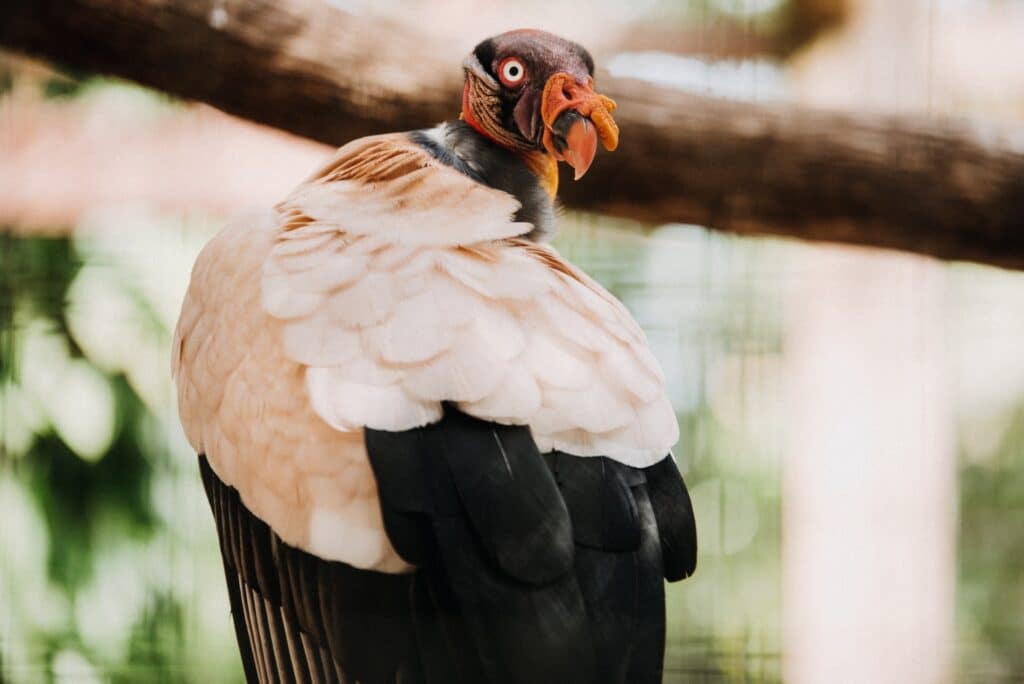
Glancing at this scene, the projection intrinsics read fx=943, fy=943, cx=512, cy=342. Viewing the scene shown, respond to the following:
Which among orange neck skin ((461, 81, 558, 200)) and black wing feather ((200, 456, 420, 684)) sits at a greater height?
orange neck skin ((461, 81, 558, 200))

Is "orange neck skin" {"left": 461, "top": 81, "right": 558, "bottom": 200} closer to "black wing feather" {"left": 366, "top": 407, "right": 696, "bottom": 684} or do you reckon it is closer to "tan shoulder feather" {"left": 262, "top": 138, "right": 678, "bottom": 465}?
"tan shoulder feather" {"left": 262, "top": 138, "right": 678, "bottom": 465}

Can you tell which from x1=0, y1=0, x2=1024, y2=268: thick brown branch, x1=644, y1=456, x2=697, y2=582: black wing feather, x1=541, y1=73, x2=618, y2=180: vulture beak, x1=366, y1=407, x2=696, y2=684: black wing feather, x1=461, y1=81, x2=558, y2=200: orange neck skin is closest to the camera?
x1=366, y1=407, x2=696, y2=684: black wing feather

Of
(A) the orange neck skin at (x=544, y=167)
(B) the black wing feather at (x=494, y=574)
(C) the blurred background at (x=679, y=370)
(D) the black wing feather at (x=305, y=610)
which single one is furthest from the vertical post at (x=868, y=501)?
(D) the black wing feather at (x=305, y=610)

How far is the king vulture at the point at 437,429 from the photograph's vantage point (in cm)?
80

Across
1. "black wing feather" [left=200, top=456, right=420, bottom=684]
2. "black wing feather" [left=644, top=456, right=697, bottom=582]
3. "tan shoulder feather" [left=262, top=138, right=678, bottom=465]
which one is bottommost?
"black wing feather" [left=200, top=456, right=420, bottom=684]

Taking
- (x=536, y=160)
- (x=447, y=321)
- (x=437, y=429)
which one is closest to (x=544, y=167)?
(x=536, y=160)

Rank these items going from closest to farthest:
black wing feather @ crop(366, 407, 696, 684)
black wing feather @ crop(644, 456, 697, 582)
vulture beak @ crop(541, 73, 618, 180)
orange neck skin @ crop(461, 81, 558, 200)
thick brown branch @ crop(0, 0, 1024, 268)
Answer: black wing feather @ crop(366, 407, 696, 684), black wing feather @ crop(644, 456, 697, 582), vulture beak @ crop(541, 73, 618, 180), orange neck skin @ crop(461, 81, 558, 200), thick brown branch @ crop(0, 0, 1024, 268)

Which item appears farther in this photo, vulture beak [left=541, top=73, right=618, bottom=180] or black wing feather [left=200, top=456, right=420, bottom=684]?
vulture beak [left=541, top=73, right=618, bottom=180]

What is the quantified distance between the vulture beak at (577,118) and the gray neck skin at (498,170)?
4.0 inches

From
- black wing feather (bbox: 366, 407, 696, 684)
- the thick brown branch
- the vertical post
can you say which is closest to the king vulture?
black wing feather (bbox: 366, 407, 696, 684)

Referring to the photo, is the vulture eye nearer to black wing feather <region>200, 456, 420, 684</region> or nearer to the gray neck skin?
the gray neck skin

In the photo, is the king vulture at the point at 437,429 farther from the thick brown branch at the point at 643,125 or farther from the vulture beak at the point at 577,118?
the thick brown branch at the point at 643,125

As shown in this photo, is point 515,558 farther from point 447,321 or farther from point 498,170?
point 498,170

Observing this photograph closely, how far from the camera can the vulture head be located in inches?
39.1
